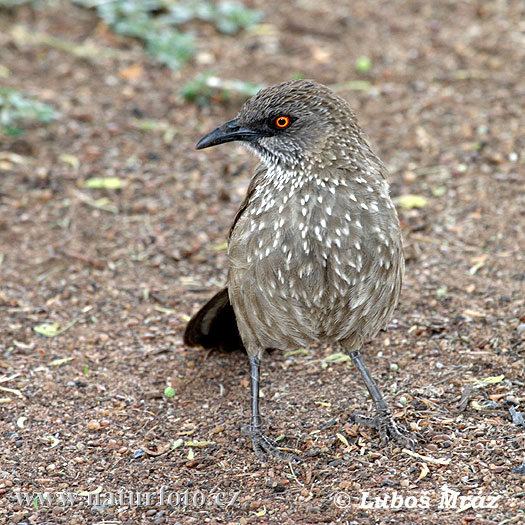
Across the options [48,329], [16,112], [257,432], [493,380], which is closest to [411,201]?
[493,380]

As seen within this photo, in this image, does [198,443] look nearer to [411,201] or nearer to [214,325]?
[214,325]

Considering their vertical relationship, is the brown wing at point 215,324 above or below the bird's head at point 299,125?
below

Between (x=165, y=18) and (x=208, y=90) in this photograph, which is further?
(x=165, y=18)

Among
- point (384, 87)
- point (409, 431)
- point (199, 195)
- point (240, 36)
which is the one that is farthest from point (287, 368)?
point (240, 36)

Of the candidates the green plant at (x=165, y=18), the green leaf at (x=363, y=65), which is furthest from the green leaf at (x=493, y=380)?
the green plant at (x=165, y=18)

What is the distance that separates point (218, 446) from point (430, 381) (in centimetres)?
125

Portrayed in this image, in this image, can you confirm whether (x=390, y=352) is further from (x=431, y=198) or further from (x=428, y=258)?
(x=431, y=198)

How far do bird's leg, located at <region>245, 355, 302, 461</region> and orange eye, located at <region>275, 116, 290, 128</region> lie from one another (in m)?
1.27

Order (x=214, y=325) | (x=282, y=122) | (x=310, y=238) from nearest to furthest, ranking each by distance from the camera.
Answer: (x=310, y=238) < (x=282, y=122) < (x=214, y=325)

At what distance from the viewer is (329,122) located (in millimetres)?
4379

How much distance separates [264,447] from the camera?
4.36m

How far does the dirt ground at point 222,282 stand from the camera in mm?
4039

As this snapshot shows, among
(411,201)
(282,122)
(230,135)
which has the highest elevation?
(282,122)

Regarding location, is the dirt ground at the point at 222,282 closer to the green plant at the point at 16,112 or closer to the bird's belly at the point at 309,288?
the green plant at the point at 16,112
